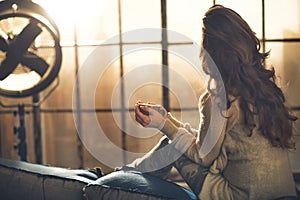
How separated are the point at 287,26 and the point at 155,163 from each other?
1.86 metres

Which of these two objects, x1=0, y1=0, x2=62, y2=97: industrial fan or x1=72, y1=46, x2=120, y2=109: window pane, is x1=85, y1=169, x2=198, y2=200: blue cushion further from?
x1=72, y1=46, x2=120, y2=109: window pane

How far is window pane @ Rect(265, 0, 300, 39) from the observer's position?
11.5 ft

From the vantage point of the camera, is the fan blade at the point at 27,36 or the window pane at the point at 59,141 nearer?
the fan blade at the point at 27,36

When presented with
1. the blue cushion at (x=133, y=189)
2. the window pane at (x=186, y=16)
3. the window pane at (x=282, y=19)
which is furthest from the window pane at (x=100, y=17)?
the blue cushion at (x=133, y=189)

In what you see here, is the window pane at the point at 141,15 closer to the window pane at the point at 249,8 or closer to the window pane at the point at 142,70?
the window pane at the point at 142,70

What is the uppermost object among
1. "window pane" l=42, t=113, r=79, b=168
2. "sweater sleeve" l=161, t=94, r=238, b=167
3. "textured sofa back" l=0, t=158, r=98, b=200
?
"sweater sleeve" l=161, t=94, r=238, b=167

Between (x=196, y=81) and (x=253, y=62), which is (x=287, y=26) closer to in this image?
(x=196, y=81)

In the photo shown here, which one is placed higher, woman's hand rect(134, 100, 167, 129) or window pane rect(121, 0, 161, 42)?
window pane rect(121, 0, 161, 42)

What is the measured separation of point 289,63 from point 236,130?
1.77 meters

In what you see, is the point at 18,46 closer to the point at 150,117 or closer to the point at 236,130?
the point at 150,117

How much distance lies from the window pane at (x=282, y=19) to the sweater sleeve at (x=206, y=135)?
1682mm

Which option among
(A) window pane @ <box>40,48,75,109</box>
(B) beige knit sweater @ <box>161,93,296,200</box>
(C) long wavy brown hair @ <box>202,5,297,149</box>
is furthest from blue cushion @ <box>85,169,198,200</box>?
(A) window pane @ <box>40,48,75,109</box>

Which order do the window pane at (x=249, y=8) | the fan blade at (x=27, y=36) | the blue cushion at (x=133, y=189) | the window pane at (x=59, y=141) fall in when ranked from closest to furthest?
1. the blue cushion at (x=133, y=189)
2. the fan blade at (x=27, y=36)
3. the window pane at (x=249, y=8)
4. the window pane at (x=59, y=141)

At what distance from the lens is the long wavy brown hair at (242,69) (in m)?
1.93
